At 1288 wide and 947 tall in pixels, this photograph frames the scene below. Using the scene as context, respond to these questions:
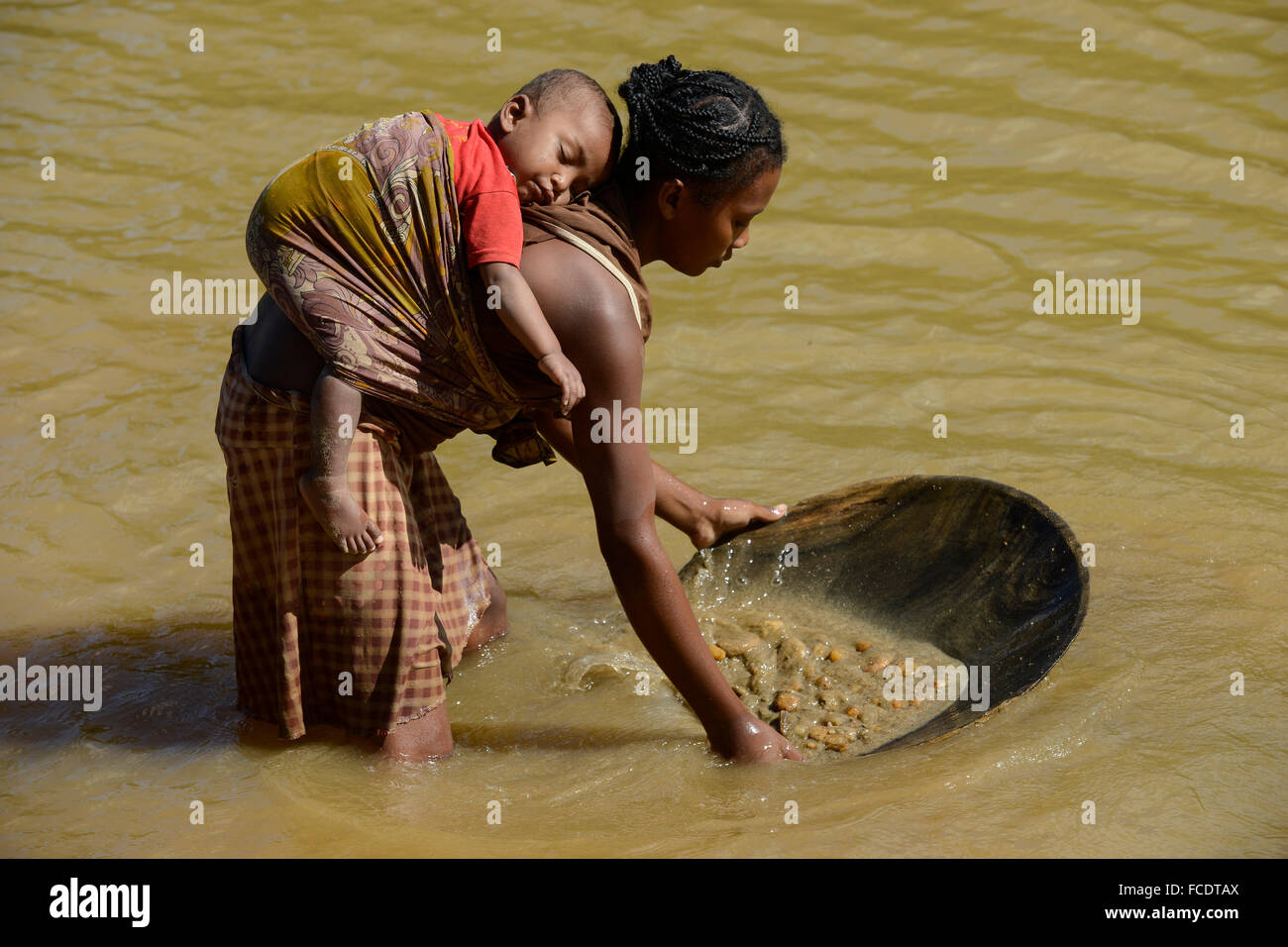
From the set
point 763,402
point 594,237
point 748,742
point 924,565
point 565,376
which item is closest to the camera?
point 565,376

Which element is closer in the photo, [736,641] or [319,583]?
[319,583]

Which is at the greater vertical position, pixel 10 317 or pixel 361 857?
pixel 10 317

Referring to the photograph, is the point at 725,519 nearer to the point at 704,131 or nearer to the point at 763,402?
the point at 704,131

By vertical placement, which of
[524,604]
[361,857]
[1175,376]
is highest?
[1175,376]

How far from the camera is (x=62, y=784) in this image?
2646 millimetres

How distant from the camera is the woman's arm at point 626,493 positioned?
7.80 ft

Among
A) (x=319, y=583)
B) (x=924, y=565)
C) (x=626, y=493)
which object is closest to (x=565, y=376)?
(x=626, y=493)

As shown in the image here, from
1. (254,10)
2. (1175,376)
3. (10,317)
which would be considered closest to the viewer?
(1175,376)

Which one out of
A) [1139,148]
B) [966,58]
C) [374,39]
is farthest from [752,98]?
[374,39]

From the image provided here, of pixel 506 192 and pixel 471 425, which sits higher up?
pixel 506 192

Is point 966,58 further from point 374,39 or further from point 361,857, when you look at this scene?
point 361,857

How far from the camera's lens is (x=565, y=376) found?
2.33m

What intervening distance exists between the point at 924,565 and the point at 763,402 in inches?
52.7

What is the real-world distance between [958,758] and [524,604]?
4.47 feet
